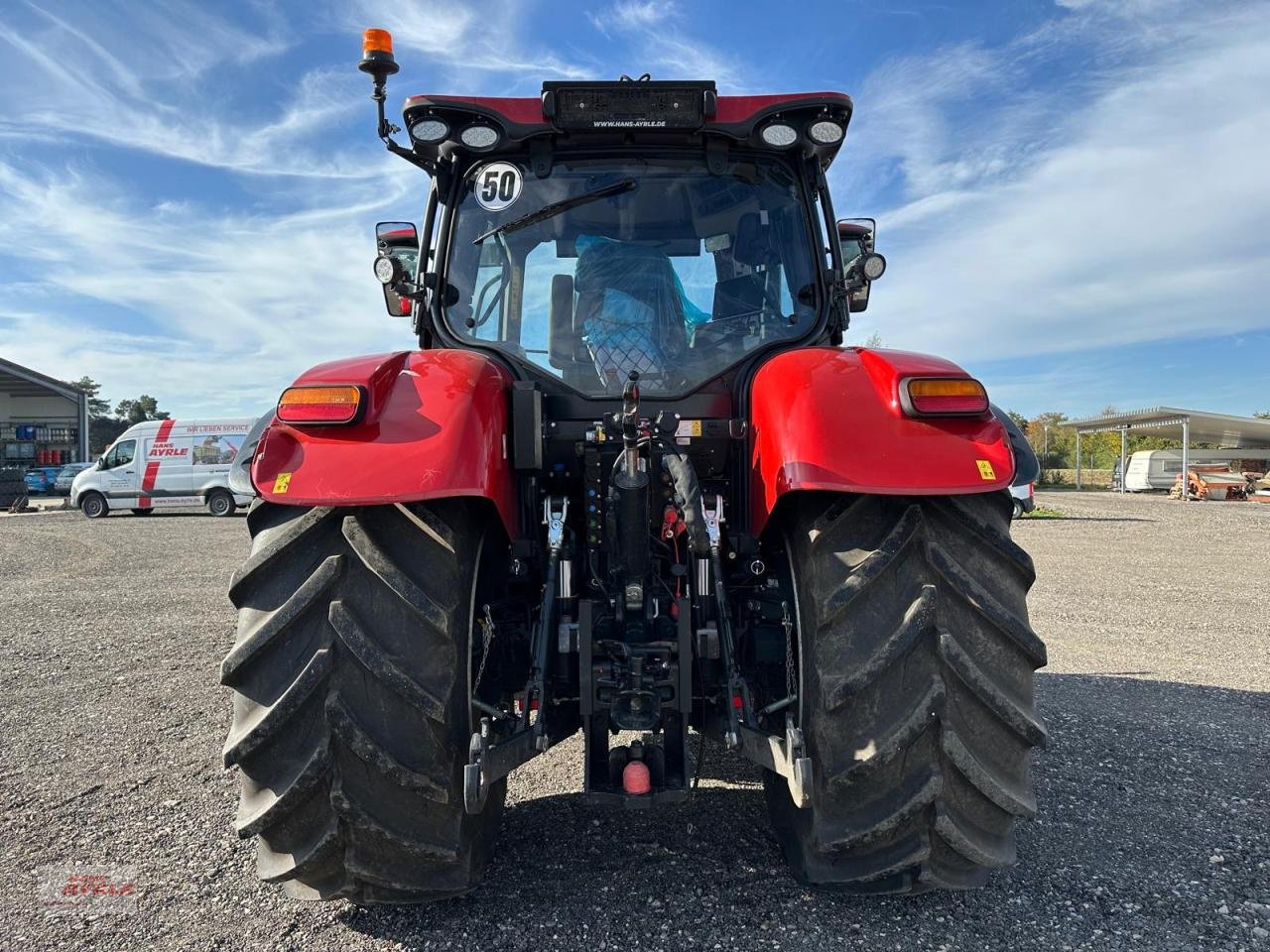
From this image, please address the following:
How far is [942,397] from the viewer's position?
2256mm

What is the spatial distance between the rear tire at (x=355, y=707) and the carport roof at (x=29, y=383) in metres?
40.0

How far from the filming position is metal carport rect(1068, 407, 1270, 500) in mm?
31859

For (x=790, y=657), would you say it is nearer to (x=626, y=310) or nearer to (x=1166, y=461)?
(x=626, y=310)

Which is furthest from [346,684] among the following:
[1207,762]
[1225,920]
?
[1207,762]

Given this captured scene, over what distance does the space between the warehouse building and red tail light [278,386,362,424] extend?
141ft

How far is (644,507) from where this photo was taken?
238 centimetres

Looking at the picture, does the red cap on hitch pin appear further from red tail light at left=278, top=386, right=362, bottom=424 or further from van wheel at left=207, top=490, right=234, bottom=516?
van wheel at left=207, top=490, right=234, bottom=516

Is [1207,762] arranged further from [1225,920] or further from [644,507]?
[644,507]

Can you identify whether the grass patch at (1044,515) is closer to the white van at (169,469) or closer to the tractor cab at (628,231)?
the tractor cab at (628,231)

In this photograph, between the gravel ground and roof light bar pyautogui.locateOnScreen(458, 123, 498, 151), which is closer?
the gravel ground

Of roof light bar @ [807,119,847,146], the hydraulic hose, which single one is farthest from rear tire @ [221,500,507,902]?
roof light bar @ [807,119,847,146]

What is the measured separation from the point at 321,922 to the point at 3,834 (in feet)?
5.01

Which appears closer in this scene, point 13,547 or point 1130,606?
point 1130,606

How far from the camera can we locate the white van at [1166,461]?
32344mm
